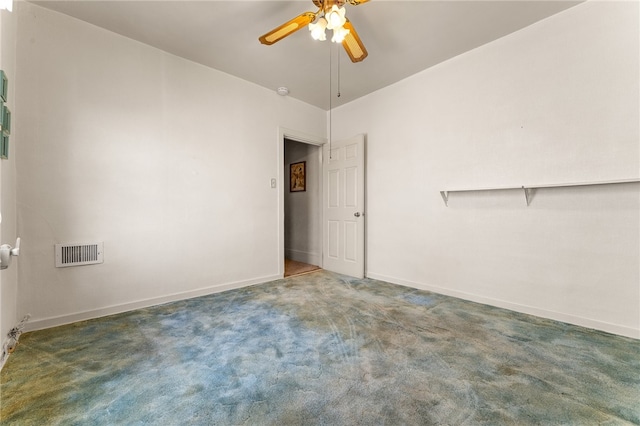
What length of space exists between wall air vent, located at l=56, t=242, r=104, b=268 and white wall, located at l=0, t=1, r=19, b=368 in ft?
0.86

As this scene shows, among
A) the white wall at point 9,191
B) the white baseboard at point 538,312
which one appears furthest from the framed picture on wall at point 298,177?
the white wall at point 9,191

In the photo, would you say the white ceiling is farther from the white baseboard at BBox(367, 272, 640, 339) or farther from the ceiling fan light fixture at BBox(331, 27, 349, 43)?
the white baseboard at BBox(367, 272, 640, 339)

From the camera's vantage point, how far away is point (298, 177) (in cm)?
511

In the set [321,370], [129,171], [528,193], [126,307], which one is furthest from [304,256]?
[528,193]

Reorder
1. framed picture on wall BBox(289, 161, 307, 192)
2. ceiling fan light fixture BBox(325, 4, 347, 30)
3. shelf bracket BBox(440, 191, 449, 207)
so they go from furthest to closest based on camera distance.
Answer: framed picture on wall BBox(289, 161, 307, 192) → shelf bracket BBox(440, 191, 449, 207) → ceiling fan light fixture BBox(325, 4, 347, 30)

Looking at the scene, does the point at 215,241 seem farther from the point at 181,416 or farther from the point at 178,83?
the point at 181,416

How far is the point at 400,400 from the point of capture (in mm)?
1353

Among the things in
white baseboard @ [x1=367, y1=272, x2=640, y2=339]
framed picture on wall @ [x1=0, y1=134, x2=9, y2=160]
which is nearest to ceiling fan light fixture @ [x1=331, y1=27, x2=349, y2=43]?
framed picture on wall @ [x1=0, y1=134, x2=9, y2=160]

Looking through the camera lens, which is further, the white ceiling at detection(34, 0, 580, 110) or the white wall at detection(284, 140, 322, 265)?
the white wall at detection(284, 140, 322, 265)

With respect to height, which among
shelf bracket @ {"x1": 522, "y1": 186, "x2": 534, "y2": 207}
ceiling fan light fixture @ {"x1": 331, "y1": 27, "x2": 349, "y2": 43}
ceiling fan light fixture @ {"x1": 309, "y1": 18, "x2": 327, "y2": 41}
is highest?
ceiling fan light fixture @ {"x1": 309, "y1": 18, "x2": 327, "y2": 41}

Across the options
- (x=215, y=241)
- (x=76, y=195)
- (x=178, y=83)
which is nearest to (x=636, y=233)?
(x=215, y=241)

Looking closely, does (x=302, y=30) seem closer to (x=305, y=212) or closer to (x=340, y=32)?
(x=340, y=32)

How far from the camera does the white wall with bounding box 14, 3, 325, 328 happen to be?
2186 mm

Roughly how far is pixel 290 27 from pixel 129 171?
202cm
